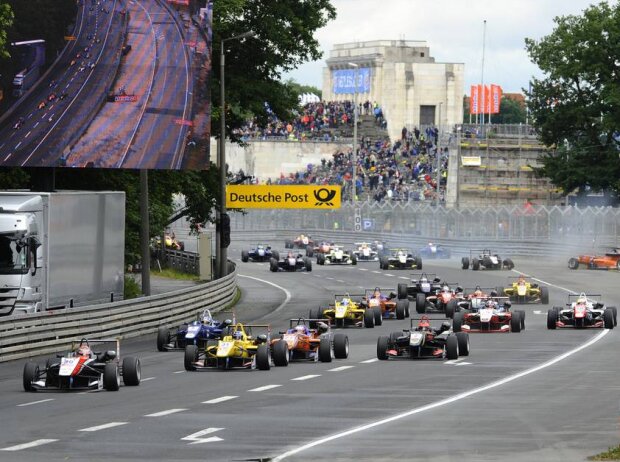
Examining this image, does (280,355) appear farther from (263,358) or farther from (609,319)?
(609,319)

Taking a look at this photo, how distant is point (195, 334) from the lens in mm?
32812

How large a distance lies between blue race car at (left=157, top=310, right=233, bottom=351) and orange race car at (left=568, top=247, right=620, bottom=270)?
40.2m

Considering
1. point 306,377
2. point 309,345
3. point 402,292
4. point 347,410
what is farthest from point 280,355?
point 402,292

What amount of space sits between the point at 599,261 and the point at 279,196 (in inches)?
786

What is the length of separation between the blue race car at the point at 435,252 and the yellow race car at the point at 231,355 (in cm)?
5521

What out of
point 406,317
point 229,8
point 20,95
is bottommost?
point 406,317

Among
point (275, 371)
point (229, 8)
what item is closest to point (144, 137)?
point (275, 371)

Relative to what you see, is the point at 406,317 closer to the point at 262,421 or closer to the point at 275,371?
the point at 275,371

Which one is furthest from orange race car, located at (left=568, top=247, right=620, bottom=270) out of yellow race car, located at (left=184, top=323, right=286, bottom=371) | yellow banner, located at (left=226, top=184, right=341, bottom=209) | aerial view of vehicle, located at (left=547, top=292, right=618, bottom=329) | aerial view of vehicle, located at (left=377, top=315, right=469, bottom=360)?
yellow race car, located at (left=184, top=323, right=286, bottom=371)

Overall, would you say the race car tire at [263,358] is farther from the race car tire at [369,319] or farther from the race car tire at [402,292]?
the race car tire at [402,292]

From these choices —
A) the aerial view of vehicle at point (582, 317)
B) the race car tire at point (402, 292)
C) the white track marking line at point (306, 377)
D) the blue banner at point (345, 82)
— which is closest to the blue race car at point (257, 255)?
the race car tire at point (402, 292)

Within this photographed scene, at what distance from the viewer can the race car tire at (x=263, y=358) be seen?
27812 millimetres

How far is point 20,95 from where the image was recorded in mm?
37719

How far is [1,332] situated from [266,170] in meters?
94.7
